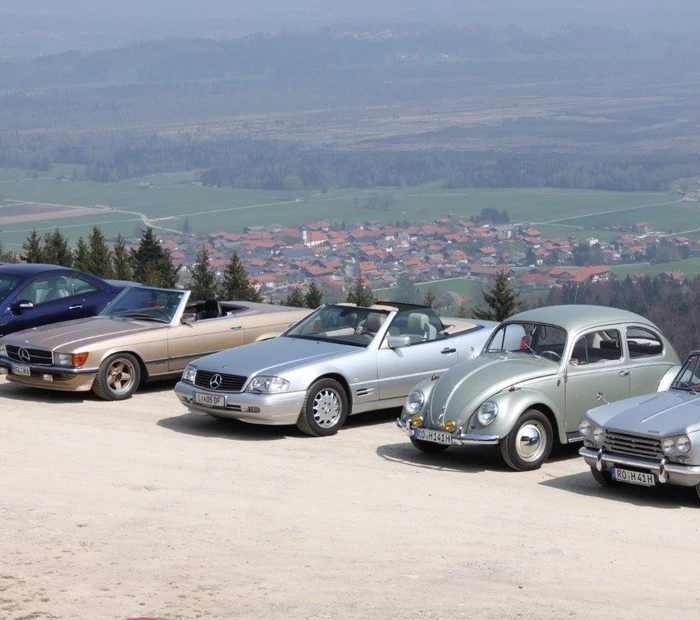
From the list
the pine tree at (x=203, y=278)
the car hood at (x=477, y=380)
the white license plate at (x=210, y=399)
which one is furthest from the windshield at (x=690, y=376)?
the pine tree at (x=203, y=278)

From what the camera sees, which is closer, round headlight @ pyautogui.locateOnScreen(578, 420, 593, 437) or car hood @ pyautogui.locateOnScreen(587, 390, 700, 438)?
car hood @ pyautogui.locateOnScreen(587, 390, 700, 438)

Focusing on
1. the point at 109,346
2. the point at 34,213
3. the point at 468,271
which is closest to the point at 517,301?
the point at 109,346

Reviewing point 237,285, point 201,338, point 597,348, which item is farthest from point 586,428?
point 237,285

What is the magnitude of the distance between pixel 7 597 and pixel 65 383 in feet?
26.2

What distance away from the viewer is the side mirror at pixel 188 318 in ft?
51.8

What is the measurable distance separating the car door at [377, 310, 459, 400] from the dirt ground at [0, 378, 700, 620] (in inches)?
23.6

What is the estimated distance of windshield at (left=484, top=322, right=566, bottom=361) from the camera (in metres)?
12.5

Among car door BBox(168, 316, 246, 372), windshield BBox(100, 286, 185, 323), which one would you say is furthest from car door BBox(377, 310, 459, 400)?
windshield BBox(100, 286, 185, 323)

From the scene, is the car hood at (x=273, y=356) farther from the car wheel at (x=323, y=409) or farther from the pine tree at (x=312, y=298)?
the pine tree at (x=312, y=298)

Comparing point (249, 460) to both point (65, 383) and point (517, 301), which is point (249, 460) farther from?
point (517, 301)

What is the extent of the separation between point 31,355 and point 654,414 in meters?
7.65

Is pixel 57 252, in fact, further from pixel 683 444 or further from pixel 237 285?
pixel 683 444

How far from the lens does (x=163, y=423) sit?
45.3 feet

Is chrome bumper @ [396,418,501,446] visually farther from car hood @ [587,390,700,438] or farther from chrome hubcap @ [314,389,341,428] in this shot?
chrome hubcap @ [314,389,341,428]
